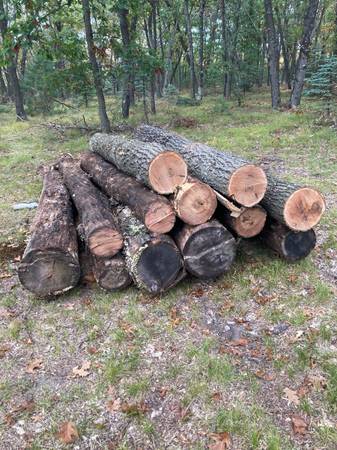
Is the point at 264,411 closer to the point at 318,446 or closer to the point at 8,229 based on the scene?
the point at 318,446

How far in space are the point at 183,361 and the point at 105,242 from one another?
1.84 metres

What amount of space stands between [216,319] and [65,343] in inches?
72.2

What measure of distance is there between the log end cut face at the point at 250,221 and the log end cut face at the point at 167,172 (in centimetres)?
97

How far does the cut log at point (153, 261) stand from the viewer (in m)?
4.72

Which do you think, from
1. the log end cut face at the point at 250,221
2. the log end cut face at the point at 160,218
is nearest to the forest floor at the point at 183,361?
the log end cut face at the point at 250,221

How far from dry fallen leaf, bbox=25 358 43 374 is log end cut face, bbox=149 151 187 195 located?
2.55 metres

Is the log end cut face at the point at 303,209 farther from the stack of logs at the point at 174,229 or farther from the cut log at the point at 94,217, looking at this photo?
the cut log at the point at 94,217

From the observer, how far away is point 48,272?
4824 millimetres

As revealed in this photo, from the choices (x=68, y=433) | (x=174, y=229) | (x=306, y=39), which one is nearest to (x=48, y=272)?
(x=174, y=229)

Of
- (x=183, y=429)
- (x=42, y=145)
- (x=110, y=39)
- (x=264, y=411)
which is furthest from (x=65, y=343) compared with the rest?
(x=110, y=39)

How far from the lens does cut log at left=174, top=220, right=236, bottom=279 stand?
4.82m

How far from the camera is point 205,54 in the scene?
931 inches

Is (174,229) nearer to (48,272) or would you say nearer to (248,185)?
(248,185)

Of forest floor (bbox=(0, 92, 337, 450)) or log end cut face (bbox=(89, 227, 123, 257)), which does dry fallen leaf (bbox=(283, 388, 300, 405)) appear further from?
log end cut face (bbox=(89, 227, 123, 257))
